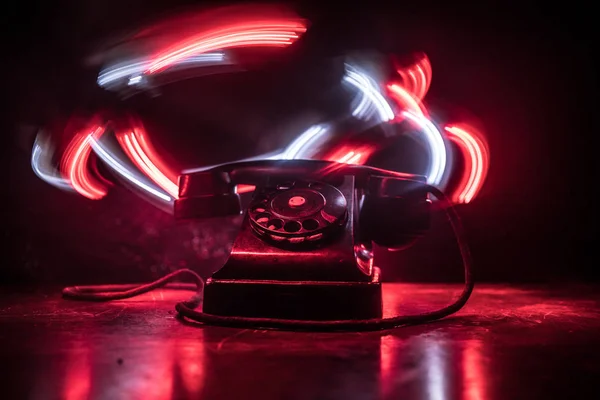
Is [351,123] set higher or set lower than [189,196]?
higher

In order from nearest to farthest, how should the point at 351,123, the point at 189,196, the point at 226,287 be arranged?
the point at 226,287
the point at 189,196
the point at 351,123

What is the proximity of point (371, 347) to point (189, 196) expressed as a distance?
69cm

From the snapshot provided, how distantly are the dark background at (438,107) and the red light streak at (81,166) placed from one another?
0.15 ft

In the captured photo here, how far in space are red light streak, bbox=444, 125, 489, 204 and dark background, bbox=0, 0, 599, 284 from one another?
0.13 ft

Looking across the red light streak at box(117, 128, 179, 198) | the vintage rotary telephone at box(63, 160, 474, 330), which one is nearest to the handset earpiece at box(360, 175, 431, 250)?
the vintage rotary telephone at box(63, 160, 474, 330)

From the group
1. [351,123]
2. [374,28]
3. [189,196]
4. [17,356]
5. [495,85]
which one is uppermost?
[374,28]

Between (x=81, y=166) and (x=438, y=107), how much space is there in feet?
3.92

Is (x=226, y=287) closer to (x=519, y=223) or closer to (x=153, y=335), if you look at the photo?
(x=153, y=335)

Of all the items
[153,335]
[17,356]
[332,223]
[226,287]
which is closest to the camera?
[17,356]

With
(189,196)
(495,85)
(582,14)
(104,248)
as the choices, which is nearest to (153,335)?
(189,196)

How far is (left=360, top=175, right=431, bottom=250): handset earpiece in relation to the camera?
1260mm

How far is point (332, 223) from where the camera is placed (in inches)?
43.9

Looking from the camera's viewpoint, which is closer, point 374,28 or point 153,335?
point 153,335

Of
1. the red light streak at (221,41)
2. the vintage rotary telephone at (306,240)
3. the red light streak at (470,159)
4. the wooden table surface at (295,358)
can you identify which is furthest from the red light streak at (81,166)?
the red light streak at (470,159)
